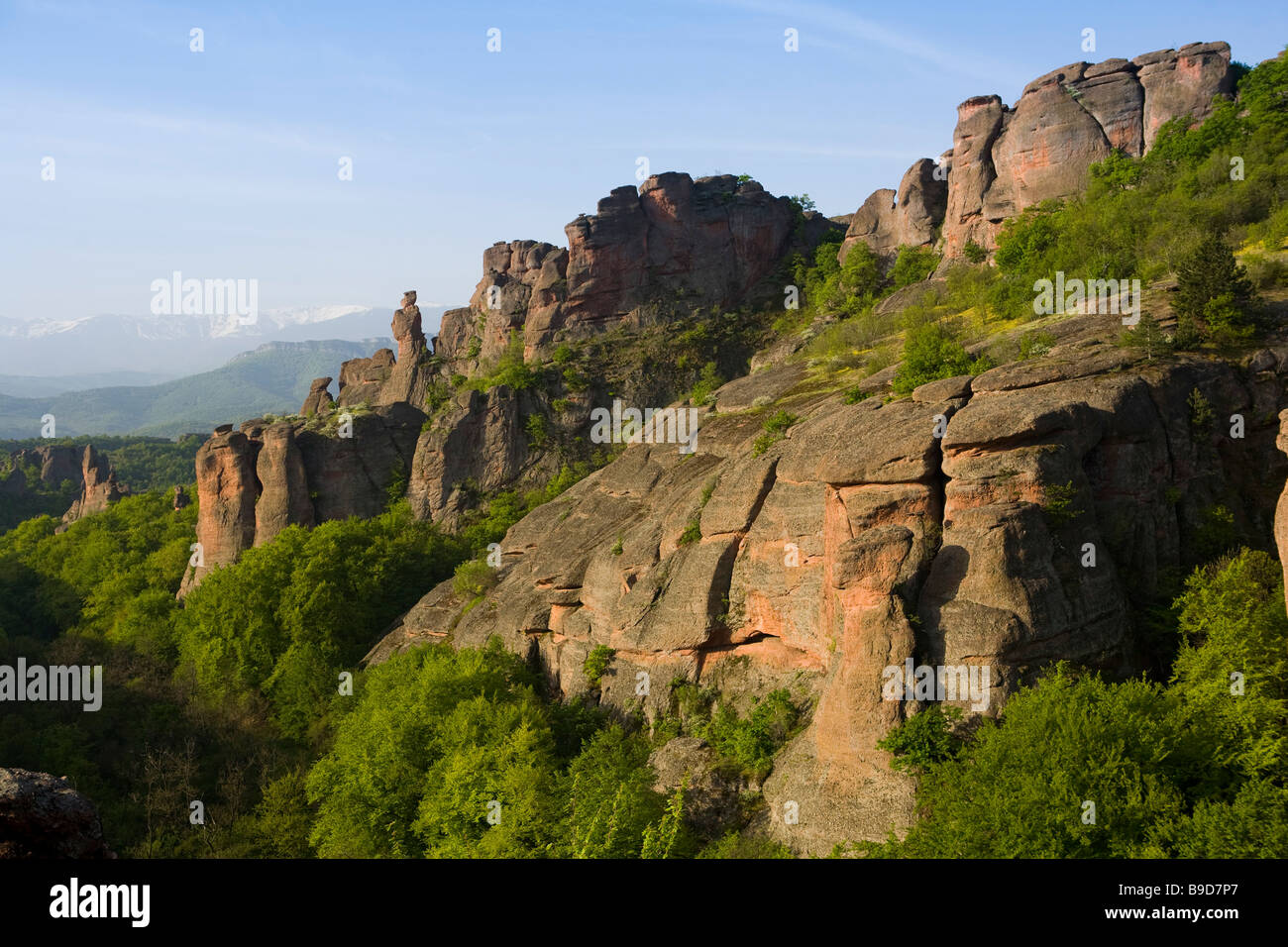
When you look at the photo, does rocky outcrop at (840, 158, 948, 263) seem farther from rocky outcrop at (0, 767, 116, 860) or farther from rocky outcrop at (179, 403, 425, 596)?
rocky outcrop at (0, 767, 116, 860)

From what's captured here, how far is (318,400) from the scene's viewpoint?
7900 centimetres

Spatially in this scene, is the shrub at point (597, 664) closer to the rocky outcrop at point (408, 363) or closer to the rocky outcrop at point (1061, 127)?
the rocky outcrop at point (1061, 127)

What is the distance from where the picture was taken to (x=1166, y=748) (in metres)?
20.9

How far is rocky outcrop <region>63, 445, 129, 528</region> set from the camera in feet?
303

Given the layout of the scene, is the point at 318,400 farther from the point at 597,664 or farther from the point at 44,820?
the point at 44,820

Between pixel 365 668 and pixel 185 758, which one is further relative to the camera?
pixel 365 668

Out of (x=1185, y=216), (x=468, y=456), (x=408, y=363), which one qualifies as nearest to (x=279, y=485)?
(x=468, y=456)

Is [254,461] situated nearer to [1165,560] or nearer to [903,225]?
[903,225]

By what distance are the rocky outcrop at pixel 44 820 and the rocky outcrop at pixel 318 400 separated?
68.3m

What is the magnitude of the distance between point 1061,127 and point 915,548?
49.3 metres

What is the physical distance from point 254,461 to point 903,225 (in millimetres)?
53456

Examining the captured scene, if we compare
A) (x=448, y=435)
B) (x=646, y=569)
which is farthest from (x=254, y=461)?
(x=646, y=569)

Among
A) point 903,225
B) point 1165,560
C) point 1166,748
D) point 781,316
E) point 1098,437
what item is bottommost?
point 1166,748

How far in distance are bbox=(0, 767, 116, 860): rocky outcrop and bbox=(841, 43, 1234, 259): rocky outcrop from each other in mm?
64560
